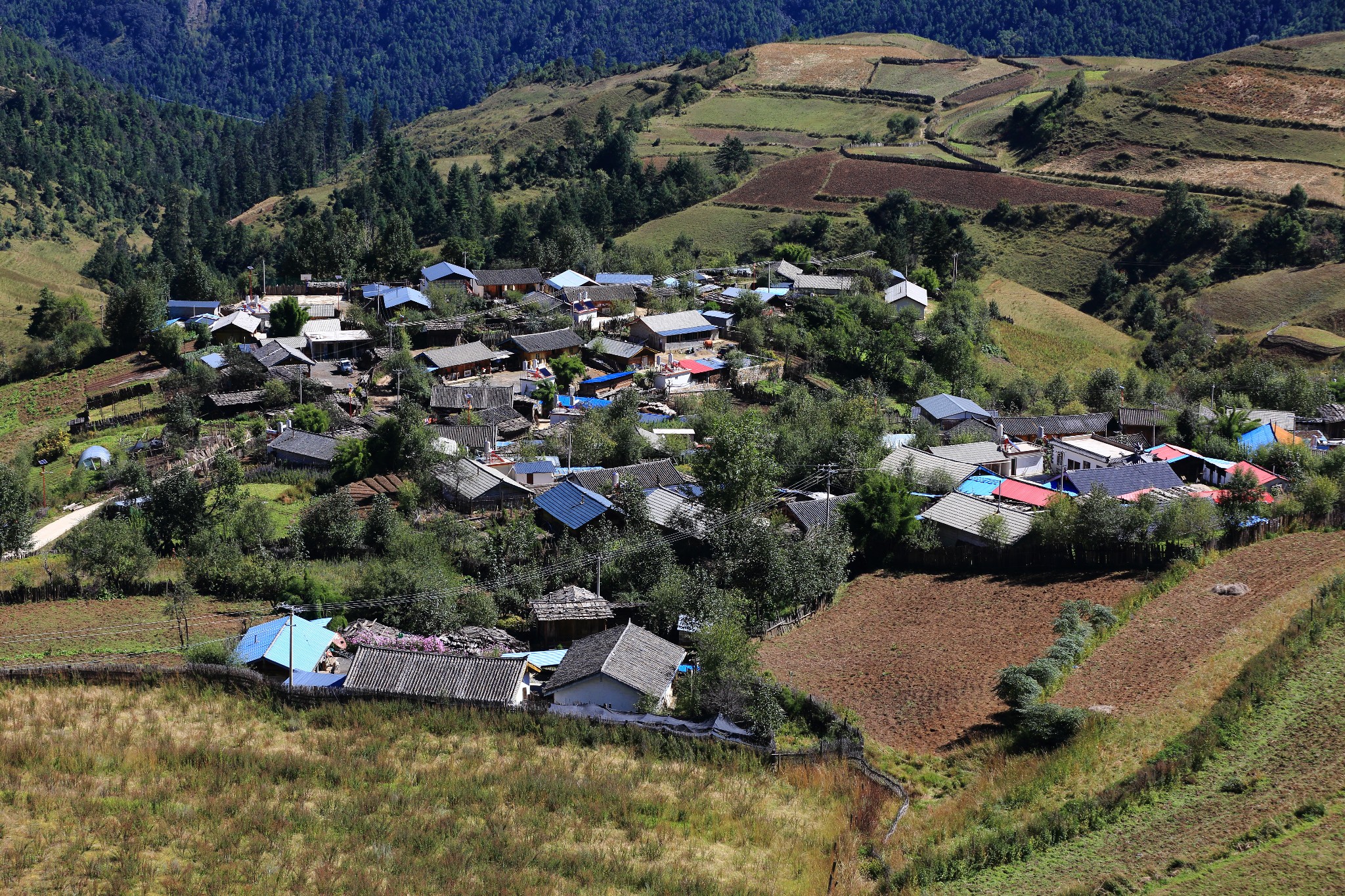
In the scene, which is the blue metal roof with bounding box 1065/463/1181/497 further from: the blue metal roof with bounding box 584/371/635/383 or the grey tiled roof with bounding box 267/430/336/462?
the grey tiled roof with bounding box 267/430/336/462

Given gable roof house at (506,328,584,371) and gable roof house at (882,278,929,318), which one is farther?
gable roof house at (882,278,929,318)

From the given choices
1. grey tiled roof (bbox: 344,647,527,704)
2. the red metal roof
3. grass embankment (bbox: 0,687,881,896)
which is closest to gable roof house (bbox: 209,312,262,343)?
grey tiled roof (bbox: 344,647,527,704)

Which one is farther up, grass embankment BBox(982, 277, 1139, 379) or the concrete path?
the concrete path

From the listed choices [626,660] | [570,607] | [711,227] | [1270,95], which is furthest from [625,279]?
[1270,95]

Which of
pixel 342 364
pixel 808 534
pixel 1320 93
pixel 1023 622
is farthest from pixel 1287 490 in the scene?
pixel 1320 93

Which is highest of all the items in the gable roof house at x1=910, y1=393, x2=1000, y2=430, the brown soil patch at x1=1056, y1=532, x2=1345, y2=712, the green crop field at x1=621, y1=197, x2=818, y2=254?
the brown soil patch at x1=1056, y1=532, x2=1345, y2=712

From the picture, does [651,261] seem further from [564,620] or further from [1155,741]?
[1155,741]

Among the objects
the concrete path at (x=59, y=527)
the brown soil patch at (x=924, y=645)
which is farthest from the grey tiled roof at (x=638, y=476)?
the concrete path at (x=59, y=527)
